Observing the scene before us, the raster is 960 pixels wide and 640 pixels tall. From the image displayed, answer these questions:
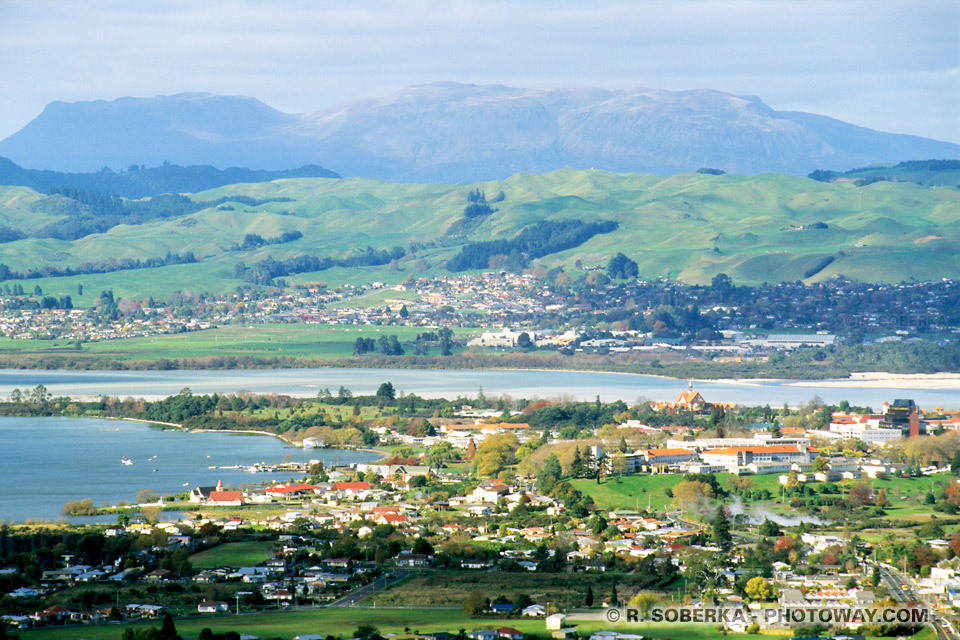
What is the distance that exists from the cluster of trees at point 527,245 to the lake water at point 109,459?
5625cm

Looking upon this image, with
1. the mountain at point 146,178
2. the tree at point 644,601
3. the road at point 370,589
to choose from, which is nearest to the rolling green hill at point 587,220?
the mountain at point 146,178

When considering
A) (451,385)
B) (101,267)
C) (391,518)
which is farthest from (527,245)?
(391,518)

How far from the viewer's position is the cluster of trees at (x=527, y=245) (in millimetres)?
104938

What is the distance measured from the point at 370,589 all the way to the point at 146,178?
524 ft

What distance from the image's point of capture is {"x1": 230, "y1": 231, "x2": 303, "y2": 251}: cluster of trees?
11769 centimetres

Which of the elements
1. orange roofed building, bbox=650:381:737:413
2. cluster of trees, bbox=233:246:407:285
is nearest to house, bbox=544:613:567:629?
orange roofed building, bbox=650:381:737:413

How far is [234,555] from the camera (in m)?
25.5

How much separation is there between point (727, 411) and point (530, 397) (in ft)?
28.7

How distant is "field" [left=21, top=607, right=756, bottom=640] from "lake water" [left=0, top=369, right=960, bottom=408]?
3009cm

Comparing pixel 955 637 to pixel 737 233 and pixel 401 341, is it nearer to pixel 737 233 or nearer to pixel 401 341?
pixel 401 341

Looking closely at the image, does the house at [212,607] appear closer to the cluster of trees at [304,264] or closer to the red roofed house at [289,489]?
the red roofed house at [289,489]

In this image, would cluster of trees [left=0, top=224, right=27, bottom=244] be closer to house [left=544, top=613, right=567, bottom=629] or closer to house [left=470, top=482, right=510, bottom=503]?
house [left=470, top=482, right=510, bottom=503]

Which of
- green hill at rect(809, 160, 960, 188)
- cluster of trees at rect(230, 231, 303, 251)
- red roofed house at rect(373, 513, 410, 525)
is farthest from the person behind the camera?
green hill at rect(809, 160, 960, 188)

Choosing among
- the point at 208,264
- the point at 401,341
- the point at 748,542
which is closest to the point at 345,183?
the point at 208,264
